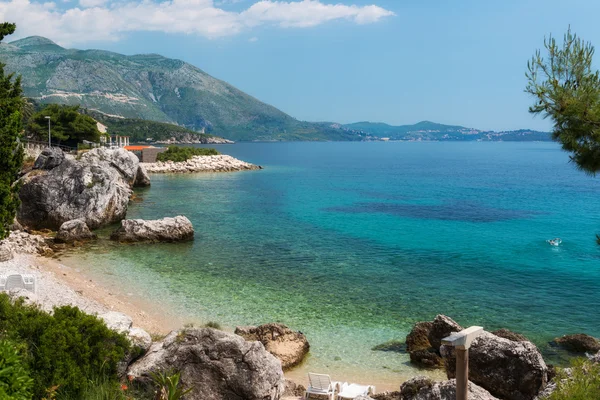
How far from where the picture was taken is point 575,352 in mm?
15930

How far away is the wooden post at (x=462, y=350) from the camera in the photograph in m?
7.61

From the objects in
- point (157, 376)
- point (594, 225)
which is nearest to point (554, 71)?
point (157, 376)

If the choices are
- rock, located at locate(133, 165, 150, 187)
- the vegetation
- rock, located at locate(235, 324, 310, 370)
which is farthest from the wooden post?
rock, located at locate(133, 165, 150, 187)

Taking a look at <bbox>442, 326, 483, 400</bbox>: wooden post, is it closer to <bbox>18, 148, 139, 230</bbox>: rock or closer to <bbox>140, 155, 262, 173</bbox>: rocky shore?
<bbox>18, 148, 139, 230</bbox>: rock

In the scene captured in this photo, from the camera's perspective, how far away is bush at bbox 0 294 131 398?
9258 mm

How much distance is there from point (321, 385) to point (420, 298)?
31.9 ft

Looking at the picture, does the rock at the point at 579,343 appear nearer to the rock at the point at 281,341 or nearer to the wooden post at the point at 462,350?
the rock at the point at 281,341

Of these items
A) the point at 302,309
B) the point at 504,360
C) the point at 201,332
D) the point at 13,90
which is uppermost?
the point at 13,90

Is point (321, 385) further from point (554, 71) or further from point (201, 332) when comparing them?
point (554, 71)

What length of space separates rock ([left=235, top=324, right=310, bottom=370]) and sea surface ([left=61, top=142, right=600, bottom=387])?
0.44m

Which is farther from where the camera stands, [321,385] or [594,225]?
[594,225]

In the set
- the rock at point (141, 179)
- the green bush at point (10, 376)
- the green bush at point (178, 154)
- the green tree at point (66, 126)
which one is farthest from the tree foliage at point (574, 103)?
the green bush at point (178, 154)

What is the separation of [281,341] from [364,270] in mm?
11069

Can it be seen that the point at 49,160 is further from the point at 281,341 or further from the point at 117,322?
the point at 117,322
